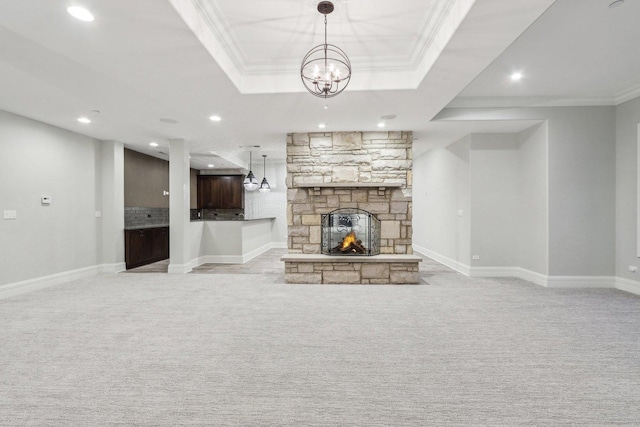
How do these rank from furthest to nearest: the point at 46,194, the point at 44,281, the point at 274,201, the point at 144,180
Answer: the point at 274,201, the point at 144,180, the point at 46,194, the point at 44,281

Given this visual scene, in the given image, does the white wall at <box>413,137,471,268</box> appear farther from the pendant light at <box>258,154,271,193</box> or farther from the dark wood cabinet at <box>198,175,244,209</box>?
the dark wood cabinet at <box>198,175,244,209</box>

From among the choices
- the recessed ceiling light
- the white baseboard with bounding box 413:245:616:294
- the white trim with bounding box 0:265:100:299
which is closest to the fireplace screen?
the white baseboard with bounding box 413:245:616:294

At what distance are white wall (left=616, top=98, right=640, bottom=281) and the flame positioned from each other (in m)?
3.89

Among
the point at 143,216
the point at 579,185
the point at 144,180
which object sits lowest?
the point at 143,216

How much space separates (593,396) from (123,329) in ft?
12.2

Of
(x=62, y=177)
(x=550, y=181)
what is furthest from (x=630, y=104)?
(x=62, y=177)

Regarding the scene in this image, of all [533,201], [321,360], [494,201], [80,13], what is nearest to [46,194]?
[80,13]

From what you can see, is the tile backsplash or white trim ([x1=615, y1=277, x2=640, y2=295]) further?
the tile backsplash

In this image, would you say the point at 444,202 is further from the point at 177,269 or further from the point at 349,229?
the point at 177,269

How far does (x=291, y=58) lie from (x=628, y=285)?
553cm

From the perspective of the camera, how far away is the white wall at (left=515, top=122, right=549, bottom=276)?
482 centimetres

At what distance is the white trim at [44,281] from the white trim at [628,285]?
864cm

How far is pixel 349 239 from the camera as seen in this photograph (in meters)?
5.25

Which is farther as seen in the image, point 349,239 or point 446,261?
point 446,261
